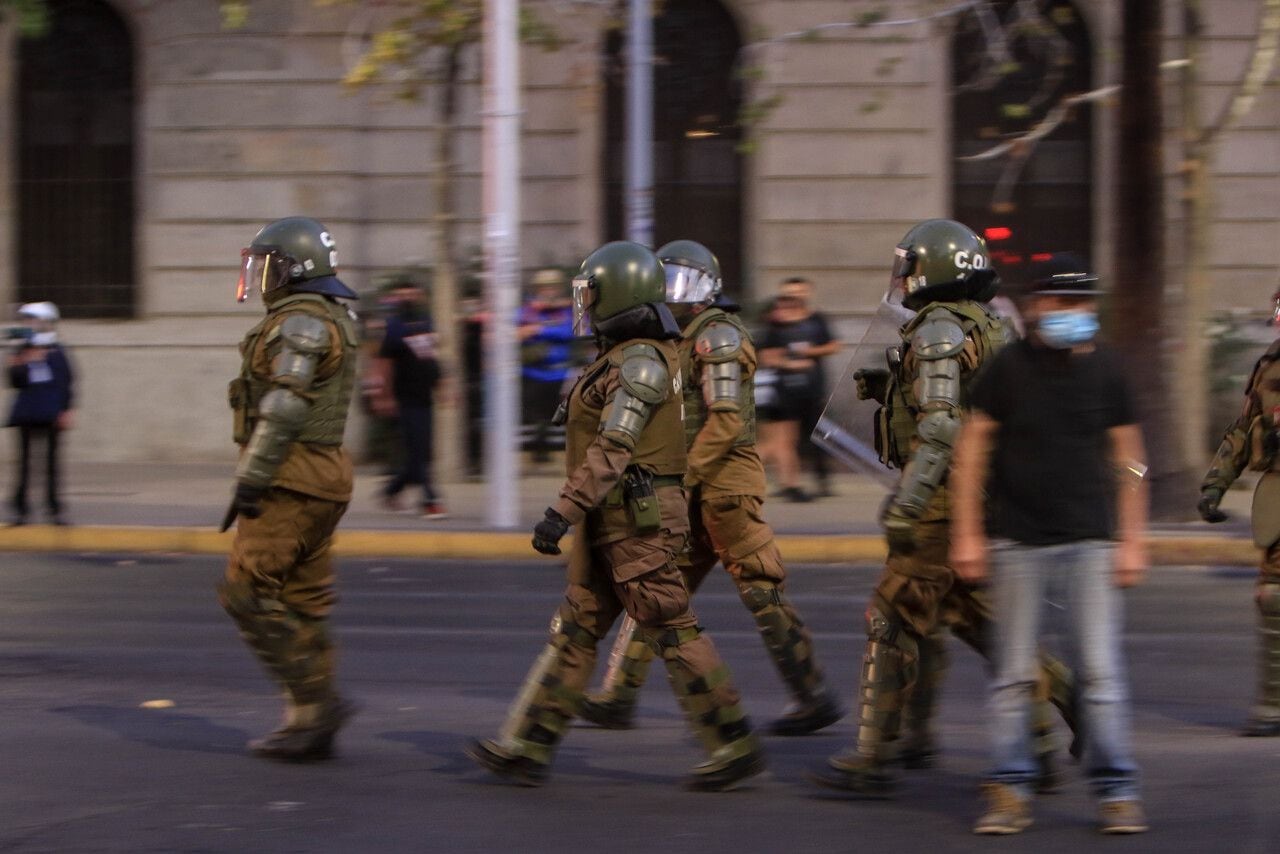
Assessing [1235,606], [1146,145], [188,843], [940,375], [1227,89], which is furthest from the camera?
[1227,89]

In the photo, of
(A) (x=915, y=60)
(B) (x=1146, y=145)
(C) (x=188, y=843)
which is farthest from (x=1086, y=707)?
(A) (x=915, y=60)

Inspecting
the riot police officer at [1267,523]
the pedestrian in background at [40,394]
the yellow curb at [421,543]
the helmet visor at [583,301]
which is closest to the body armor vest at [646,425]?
the helmet visor at [583,301]

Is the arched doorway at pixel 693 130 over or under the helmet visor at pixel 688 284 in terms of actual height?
over

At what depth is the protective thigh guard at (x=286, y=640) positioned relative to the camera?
6152mm

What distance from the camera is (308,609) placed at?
626 cm

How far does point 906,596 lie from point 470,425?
10904 millimetres

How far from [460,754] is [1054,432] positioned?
8.01ft

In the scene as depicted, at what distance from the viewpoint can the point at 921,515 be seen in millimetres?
5660

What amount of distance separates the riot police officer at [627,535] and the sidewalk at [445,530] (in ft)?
21.4

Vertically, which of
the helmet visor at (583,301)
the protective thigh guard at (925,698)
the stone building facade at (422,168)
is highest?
the stone building facade at (422,168)

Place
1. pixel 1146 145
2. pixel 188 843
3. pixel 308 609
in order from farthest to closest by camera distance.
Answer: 1. pixel 1146 145
2. pixel 308 609
3. pixel 188 843

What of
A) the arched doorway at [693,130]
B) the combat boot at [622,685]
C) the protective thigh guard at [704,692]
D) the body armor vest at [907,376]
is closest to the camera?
the protective thigh guard at [704,692]

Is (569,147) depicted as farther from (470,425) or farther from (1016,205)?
(1016,205)

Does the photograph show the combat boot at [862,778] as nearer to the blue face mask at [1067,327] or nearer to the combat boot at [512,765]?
the combat boot at [512,765]
